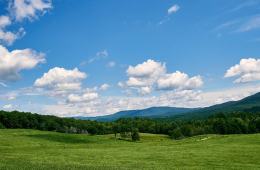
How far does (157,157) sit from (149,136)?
122m

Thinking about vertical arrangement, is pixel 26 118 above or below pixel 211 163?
above

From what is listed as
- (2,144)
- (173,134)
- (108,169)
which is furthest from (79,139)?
(173,134)

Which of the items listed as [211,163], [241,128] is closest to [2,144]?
[211,163]

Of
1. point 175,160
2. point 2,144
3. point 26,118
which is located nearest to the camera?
point 175,160

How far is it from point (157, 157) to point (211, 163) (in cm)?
1025

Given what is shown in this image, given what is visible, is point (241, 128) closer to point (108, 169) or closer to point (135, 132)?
point (135, 132)

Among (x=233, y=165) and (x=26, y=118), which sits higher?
(x=26, y=118)

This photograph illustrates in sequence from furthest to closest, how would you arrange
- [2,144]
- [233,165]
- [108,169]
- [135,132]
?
[135,132], [2,144], [233,165], [108,169]

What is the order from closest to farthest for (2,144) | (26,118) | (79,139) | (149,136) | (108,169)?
(108,169)
(2,144)
(79,139)
(149,136)
(26,118)

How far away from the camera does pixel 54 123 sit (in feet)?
648

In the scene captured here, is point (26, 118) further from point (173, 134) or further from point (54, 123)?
point (173, 134)

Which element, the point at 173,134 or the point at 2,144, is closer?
the point at 2,144

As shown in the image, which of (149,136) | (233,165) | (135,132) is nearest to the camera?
(233,165)

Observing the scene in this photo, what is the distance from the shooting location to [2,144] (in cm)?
7594
